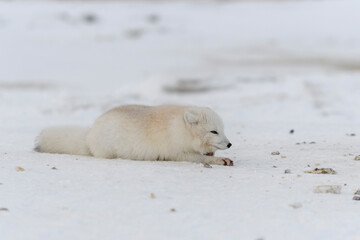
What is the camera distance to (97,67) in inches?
1027

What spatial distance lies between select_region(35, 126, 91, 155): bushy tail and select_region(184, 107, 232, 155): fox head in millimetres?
1339

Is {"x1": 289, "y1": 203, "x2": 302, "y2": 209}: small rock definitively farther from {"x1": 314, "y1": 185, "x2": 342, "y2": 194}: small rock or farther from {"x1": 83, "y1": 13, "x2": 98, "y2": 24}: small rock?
{"x1": 83, "y1": 13, "x2": 98, "y2": 24}: small rock

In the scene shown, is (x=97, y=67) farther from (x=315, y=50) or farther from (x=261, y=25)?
(x=261, y=25)

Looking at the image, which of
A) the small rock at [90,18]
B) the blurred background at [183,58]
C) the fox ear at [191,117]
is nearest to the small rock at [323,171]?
the fox ear at [191,117]

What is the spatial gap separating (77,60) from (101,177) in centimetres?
2281

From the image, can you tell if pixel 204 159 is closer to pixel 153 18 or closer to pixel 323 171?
pixel 323 171

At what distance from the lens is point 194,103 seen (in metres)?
14.9

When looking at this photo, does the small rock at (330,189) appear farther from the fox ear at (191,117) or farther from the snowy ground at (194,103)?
the fox ear at (191,117)

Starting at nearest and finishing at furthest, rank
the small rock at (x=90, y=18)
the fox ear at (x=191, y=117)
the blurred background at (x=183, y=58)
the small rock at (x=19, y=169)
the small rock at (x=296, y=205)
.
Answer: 1. the small rock at (x=296, y=205)
2. the small rock at (x=19, y=169)
3. the fox ear at (x=191, y=117)
4. the blurred background at (x=183, y=58)
5. the small rock at (x=90, y=18)

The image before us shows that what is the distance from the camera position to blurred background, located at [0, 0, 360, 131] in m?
13.9

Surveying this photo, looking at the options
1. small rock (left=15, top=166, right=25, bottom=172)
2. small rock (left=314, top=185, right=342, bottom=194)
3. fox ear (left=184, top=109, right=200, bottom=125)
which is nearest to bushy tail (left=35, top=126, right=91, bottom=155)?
small rock (left=15, top=166, right=25, bottom=172)

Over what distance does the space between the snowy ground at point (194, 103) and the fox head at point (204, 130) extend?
0.28 m

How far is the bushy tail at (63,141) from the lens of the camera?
7.03m

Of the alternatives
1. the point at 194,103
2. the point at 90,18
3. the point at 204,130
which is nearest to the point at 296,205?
the point at 204,130
